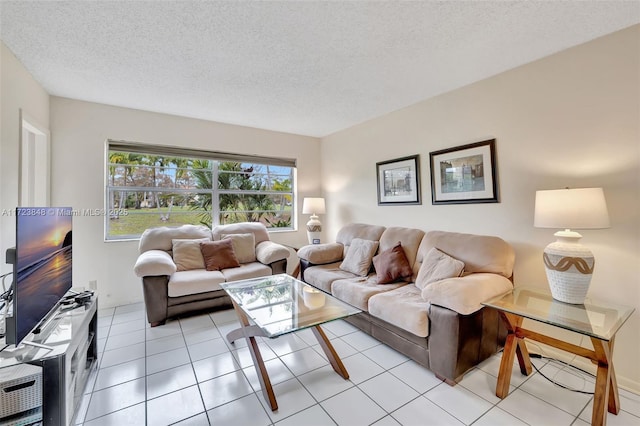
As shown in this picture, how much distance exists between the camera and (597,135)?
6.30 ft

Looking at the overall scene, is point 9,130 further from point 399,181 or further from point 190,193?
point 399,181

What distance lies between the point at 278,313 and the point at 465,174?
2.18 metres

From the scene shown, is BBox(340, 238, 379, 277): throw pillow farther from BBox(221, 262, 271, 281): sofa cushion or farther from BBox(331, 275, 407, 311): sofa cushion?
BBox(221, 262, 271, 281): sofa cushion

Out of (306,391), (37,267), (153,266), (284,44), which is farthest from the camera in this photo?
(153,266)

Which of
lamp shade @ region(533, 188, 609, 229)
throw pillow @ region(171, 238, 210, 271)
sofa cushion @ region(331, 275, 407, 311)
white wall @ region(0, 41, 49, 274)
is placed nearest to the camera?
lamp shade @ region(533, 188, 609, 229)

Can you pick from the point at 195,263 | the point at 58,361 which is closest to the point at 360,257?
the point at 195,263

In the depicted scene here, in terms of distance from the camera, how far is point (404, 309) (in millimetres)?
1993

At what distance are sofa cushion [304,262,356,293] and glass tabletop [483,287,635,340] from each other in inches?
56.5

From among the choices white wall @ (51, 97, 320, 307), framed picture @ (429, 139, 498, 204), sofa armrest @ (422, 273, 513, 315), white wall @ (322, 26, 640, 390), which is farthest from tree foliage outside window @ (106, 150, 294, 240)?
sofa armrest @ (422, 273, 513, 315)

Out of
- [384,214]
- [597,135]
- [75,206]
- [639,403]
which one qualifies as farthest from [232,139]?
[639,403]

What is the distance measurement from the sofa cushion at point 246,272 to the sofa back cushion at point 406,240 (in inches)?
53.6

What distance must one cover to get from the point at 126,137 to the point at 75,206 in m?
0.95

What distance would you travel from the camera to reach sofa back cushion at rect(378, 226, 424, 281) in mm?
2783

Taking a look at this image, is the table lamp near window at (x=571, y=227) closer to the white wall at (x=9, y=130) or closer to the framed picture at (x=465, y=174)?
the framed picture at (x=465, y=174)
